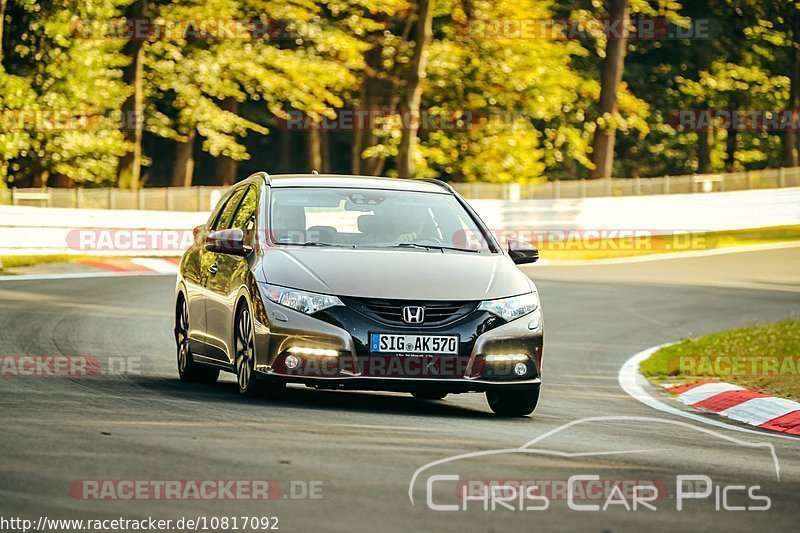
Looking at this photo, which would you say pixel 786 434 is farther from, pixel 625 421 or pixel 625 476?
pixel 625 476

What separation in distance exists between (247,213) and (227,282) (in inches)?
29.1

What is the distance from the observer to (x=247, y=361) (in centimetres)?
1095

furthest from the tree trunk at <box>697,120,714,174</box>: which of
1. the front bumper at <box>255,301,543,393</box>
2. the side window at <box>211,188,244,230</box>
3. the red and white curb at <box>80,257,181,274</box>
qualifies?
the front bumper at <box>255,301,543,393</box>

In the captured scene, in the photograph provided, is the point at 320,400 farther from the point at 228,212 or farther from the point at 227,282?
the point at 228,212

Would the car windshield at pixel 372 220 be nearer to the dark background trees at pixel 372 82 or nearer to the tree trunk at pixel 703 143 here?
the dark background trees at pixel 372 82

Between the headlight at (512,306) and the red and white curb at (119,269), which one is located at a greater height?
the headlight at (512,306)

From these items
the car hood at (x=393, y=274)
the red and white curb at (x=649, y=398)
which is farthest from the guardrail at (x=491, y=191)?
the car hood at (x=393, y=274)

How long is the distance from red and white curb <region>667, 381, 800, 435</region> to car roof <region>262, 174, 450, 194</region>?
283 cm

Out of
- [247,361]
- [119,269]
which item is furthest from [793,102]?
[247,361]

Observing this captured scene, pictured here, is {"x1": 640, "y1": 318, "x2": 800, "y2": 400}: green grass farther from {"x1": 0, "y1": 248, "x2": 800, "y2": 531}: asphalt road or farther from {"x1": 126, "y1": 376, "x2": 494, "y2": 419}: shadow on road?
{"x1": 126, "y1": 376, "x2": 494, "y2": 419}: shadow on road

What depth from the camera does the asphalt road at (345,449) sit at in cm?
684

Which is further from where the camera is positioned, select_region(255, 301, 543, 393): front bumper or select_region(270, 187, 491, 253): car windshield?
select_region(270, 187, 491, 253): car windshield

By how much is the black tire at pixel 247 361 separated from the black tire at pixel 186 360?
1.40 m

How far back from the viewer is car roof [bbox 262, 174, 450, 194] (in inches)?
472
